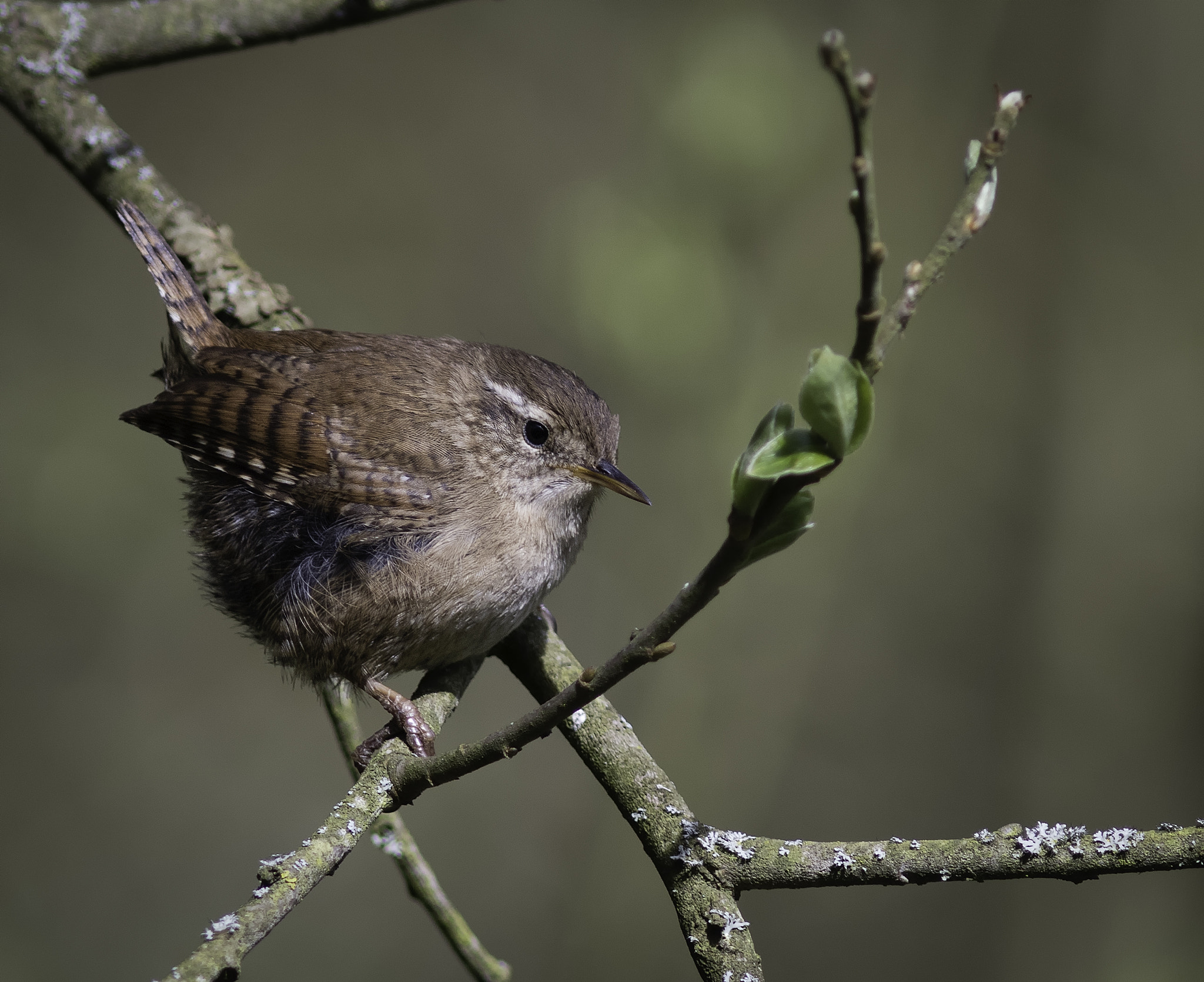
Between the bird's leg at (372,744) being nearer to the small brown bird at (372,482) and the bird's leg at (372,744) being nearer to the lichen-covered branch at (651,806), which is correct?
the small brown bird at (372,482)

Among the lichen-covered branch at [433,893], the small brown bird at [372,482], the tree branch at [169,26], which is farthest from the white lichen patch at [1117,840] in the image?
the tree branch at [169,26]

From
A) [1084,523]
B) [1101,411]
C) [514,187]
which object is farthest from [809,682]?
[514,187]

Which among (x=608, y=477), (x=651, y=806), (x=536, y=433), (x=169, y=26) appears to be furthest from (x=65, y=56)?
(x=651, y=806)

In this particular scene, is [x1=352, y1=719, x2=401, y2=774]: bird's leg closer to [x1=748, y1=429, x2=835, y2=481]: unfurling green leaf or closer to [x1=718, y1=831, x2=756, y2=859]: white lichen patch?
[x1=718, y1=831, x2=756, y2=859]: white lichen patch

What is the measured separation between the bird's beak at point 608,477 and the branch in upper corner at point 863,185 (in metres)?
1.67

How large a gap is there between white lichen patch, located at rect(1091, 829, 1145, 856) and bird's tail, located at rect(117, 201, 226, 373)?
8.38 feet

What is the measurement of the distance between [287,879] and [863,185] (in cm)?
125

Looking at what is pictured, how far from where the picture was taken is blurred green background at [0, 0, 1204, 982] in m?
4.38

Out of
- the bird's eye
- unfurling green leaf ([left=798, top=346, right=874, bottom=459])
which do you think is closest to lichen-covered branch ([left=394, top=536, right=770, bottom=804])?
unfurling green leaf ([left=798, top=346, right=874, bottom=459])

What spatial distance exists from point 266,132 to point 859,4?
368 cm

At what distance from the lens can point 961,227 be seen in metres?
0.94

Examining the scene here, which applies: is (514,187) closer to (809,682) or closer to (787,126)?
(787,126)

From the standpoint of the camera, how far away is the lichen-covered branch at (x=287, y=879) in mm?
1231

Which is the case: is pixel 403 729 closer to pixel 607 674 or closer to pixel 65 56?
A: pixel 607 674
